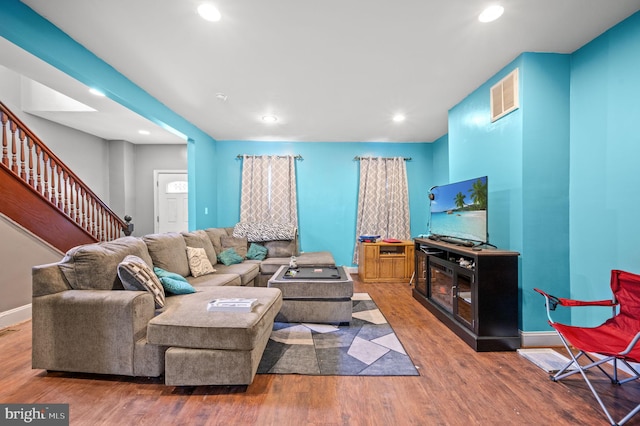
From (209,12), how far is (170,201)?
4851 mm

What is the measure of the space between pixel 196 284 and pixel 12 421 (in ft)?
4.60

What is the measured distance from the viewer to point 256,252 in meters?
4.25

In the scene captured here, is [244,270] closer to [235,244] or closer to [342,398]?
[235,244]

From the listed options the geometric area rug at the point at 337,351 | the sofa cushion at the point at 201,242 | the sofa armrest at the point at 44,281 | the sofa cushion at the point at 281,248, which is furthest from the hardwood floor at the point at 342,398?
the sofa cushion at the point at 281,248

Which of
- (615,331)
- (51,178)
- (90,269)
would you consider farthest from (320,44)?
(51,178)

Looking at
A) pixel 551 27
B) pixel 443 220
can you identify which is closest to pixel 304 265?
pixel 443 220

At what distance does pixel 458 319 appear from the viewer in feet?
8.65

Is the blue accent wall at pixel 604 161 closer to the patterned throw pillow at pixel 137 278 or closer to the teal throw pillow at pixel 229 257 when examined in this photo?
the patterned throw pillow at pixel 137 278

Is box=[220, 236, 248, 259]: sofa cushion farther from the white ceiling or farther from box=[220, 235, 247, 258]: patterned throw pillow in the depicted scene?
the white ceiling

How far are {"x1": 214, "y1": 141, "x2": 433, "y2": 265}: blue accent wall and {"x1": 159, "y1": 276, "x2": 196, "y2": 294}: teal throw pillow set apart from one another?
290cm

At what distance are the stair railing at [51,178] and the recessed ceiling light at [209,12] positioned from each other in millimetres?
2858

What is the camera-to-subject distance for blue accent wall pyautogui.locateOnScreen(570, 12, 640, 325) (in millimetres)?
1928

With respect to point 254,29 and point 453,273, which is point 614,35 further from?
point 254,29

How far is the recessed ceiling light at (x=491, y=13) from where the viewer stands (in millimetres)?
1802
